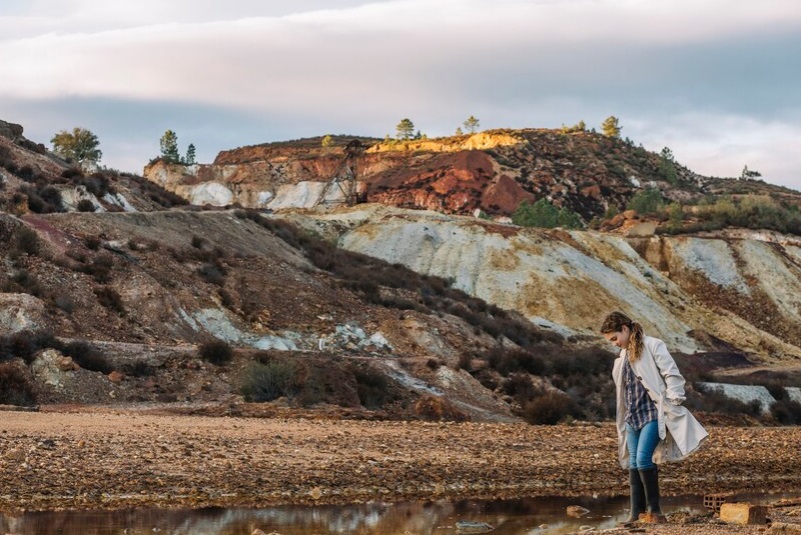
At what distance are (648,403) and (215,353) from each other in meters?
21.3

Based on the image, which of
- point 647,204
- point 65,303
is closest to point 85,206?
point 65,303

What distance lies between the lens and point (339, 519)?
14516 mm

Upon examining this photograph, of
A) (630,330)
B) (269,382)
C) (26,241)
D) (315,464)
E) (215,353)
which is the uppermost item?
(26,241)

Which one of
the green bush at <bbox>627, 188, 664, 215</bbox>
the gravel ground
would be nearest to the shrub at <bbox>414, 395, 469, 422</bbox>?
the gravel ground

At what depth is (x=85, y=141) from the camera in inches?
4254

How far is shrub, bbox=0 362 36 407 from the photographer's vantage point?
25.5m

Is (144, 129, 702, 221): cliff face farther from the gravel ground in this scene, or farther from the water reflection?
the water reflection

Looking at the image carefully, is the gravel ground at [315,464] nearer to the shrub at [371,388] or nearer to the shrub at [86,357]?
the shrub at [86,357]

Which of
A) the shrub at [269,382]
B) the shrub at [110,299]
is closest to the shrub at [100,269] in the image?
the shrub at [110,299]

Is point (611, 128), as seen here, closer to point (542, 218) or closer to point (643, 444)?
point (542, 218)

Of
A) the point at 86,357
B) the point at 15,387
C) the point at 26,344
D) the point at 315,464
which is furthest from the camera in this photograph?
the point at 86,357

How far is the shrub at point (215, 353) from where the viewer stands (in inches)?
1251

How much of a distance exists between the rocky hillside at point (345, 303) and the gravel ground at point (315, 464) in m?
4.62

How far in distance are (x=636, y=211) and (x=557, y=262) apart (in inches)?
1203
